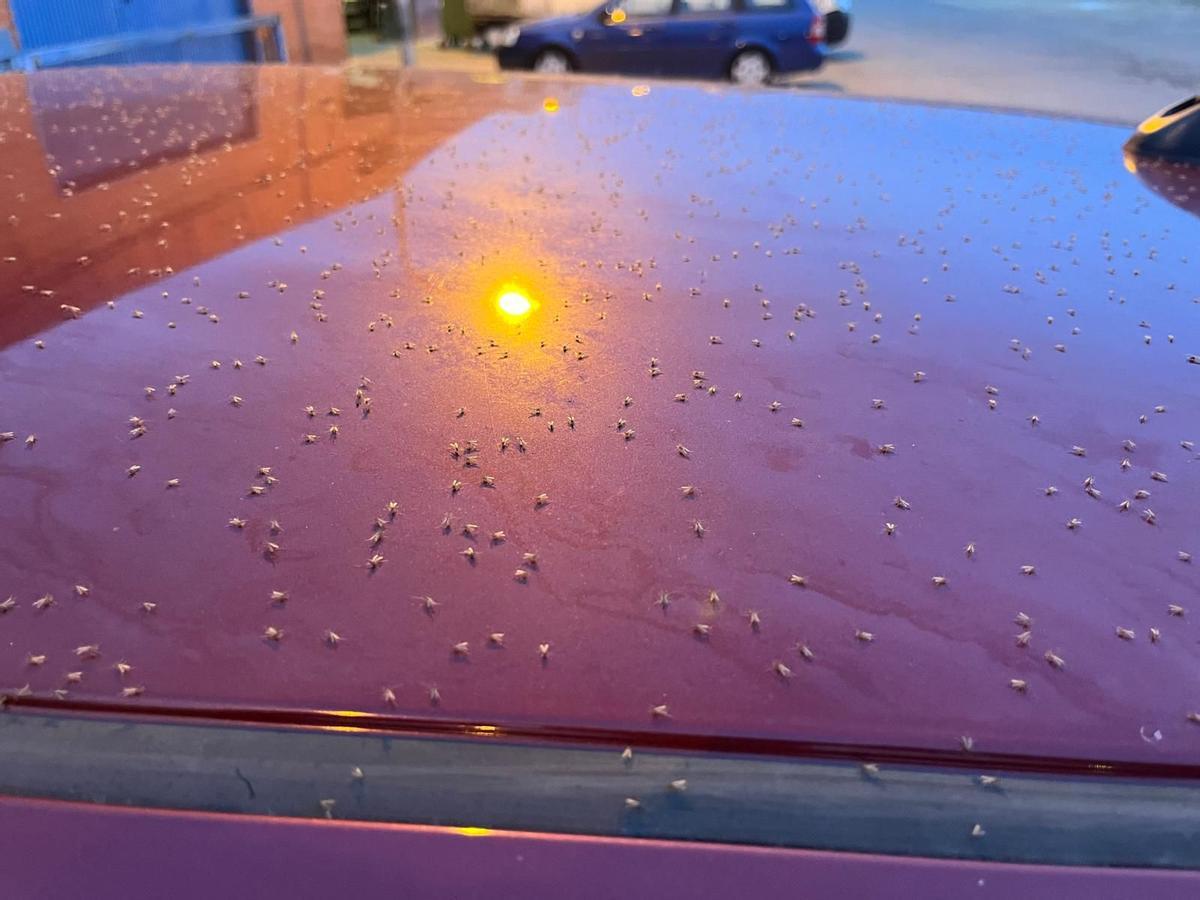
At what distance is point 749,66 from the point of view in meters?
8.17

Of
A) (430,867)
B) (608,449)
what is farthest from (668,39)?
(430,867)

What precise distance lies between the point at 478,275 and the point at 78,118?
5.97 ft

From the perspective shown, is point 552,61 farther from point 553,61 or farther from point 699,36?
point 699,36

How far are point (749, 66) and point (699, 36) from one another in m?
0.62

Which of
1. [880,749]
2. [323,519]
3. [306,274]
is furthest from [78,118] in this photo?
[880,749]

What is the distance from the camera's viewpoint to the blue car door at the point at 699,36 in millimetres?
7787

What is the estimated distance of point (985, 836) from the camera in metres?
0.76

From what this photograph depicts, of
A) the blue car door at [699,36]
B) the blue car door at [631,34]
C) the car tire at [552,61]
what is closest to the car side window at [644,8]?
the blue car door at [631,34]

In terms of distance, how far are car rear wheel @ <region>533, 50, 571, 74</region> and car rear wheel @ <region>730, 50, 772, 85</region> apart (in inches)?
61.8

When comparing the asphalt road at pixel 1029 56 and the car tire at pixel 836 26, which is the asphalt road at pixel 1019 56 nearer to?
the asphalt road at pixel 1029 56

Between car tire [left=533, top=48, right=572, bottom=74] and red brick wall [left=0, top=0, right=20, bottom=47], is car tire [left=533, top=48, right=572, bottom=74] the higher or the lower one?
the lower one

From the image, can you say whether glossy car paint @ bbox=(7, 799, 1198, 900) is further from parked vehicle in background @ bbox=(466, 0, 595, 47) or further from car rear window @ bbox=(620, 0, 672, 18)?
parked vehicle in background @ bbox=(466, 0, 595, 47)

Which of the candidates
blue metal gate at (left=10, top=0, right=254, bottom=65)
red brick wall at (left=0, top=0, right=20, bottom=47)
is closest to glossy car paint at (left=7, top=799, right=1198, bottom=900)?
red brick wall at (left=0, top=0, right=20, bottom=47)

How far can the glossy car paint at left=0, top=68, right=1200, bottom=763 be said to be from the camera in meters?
0.85
